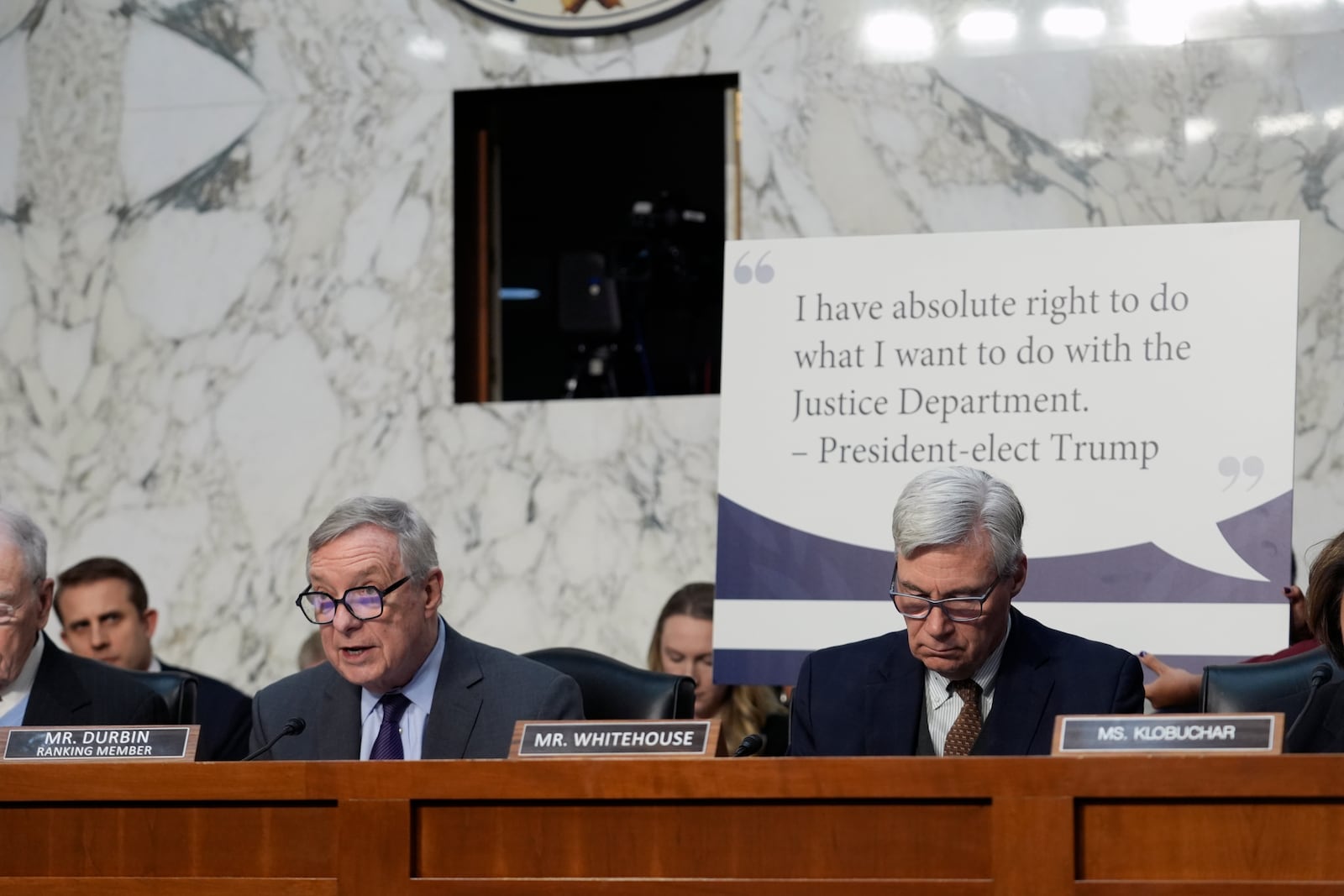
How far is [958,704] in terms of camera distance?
2.91 m

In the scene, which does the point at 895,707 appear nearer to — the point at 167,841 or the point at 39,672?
the point at 167,841

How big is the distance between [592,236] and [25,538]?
2643 mm

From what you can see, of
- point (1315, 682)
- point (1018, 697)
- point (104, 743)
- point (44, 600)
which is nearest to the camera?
point (104, 743)

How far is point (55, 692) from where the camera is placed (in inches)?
129

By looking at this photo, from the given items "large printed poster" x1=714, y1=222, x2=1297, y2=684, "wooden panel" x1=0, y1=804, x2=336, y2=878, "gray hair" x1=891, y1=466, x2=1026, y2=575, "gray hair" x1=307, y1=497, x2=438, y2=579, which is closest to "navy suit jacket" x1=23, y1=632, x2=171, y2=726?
"gray hair" x1=307, y1=497, x2=438, y2=579

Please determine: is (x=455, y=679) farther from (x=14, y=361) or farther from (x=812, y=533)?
(x=14, y=361)

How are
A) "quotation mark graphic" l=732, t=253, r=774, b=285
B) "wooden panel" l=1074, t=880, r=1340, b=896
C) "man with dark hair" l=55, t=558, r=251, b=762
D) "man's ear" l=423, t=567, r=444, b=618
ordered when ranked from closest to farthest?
"wooden panel" l=1074, t=880, r=1340, b=896 < "man's ear" l=423, t=567, r=444, b=618 < "quotation mark graphic" l=732, t=253, r=774, b=285 < "man with dark hair" l=55, t=558, r=251, b=762

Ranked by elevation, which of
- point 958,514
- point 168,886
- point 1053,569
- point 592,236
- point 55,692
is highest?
point 592,236

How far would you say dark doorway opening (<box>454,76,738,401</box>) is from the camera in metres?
→ 5.36

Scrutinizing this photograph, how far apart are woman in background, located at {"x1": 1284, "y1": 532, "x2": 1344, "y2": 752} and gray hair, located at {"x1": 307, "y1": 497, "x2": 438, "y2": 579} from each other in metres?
1.42

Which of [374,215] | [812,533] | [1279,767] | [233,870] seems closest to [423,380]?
[374,215]

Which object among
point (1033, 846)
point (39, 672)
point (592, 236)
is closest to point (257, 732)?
point (39, 672)

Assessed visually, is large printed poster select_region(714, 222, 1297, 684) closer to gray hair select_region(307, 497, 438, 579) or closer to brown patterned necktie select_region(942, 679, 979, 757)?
brown patterned necktie select_region(942, 679, 979, 757)

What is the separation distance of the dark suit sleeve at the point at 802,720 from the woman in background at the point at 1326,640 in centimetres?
77
